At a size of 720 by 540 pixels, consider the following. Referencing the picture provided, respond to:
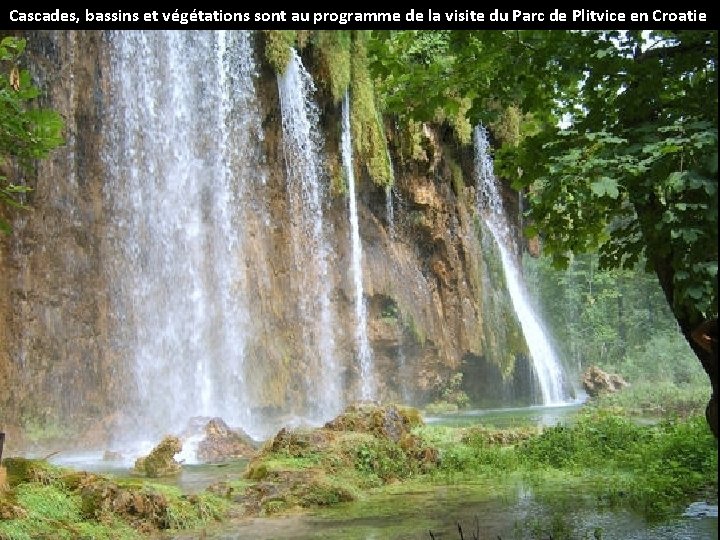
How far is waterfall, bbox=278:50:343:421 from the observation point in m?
22.9

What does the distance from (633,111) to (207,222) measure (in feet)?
57.8

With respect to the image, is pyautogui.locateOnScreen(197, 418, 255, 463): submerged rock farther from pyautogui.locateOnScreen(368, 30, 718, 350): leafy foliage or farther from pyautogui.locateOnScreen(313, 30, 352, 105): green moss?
pyautogui.locateOnScreen(313, 30, 352, 105): green moss

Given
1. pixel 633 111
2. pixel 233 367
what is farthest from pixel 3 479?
pixel 233 367

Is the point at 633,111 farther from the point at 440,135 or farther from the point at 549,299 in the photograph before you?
the point at 549,299

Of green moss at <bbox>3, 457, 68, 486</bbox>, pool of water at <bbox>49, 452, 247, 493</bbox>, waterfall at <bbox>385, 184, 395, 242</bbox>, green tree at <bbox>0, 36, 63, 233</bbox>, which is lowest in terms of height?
pool of water at <bbox>49, 452, 247, 493</bbox>

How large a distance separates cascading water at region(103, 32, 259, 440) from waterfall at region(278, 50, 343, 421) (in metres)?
1.16

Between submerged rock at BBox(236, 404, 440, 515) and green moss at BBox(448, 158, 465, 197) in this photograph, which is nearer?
submerged rock at BBox(236, 404, 440, 515)

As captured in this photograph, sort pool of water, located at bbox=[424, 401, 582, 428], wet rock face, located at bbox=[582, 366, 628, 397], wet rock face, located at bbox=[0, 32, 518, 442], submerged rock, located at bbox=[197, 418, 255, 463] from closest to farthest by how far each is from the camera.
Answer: submerged rock, located at bbox=[197, 418, 255, 463] → pool of water, located at bbox=[424, 401, 582, 428] → wet rock face, located at bbox=[0, 32, 518, 442] → wet rock face, located at bbox=[582, 366, 628, 397]

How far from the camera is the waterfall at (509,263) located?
28812mm

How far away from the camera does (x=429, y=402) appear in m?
24.7

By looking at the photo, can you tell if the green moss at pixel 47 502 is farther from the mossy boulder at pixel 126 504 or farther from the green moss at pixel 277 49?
the green moss at pixel 277 49

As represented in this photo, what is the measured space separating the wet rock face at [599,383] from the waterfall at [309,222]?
10.3m

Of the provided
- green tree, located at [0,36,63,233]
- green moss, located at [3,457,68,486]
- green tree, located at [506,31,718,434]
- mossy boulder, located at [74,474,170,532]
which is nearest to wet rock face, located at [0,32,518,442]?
green moss, located at [3,457,68,486]

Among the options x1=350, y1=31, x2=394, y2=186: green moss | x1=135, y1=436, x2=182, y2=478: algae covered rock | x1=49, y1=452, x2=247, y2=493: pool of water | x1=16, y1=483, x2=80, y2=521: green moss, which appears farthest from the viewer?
x1=350, y1=31, x2=394, y2=186: green moss
